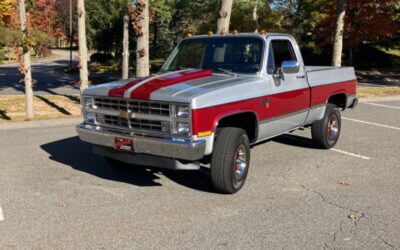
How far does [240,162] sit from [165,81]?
1399 mm

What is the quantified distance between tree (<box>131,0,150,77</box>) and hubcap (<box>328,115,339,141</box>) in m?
6.21

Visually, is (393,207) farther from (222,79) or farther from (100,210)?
(100,210)

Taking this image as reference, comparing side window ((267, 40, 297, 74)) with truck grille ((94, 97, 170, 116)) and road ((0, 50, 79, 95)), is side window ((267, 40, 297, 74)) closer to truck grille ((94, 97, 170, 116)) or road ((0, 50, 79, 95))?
truck grille ((94, 97, 170, 116))

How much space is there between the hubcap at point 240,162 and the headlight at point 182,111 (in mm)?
981

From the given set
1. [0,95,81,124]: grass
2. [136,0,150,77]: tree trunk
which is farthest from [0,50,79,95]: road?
[136,0,150,77]: tree trunk

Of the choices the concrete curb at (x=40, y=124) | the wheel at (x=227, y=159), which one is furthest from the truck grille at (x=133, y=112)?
the concrete curb at (x=40, y=124)

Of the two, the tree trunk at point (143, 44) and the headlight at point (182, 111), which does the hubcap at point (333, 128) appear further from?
the tree trunk at point (143, 44)

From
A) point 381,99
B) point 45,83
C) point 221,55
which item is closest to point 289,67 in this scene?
point 221,55

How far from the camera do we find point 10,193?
591 cm

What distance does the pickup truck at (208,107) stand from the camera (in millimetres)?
5293

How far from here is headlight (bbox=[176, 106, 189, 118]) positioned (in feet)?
17.0

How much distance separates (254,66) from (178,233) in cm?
280

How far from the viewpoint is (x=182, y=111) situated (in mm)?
5227

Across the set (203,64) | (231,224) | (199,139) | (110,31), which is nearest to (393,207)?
(231,224)
